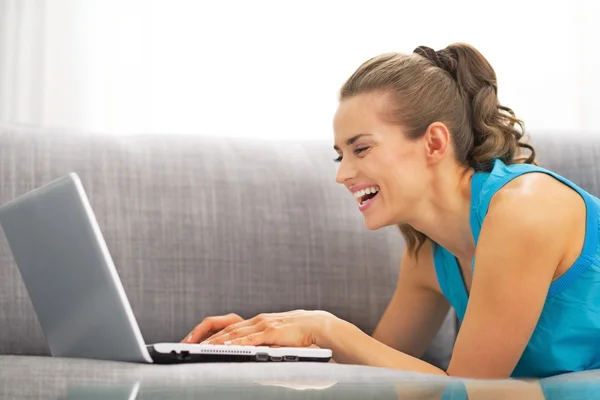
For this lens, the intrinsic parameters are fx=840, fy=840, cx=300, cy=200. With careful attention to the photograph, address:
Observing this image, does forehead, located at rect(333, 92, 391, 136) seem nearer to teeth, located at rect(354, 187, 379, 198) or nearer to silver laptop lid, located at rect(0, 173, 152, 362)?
teeth, located at rect(354, 187, 379, 198)

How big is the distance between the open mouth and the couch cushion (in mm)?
241

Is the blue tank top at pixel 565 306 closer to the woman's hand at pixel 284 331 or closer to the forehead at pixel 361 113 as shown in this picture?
the forehead at pixel 361 113

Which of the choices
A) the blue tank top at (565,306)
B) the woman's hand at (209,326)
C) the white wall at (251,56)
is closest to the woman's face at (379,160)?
the blue tank top at (565,306)

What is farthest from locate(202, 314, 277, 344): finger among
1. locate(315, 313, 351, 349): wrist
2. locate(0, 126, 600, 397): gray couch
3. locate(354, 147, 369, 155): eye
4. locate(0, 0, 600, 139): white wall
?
locate(0, 0, 600, 139): white wall

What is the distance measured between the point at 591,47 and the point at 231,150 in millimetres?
1476

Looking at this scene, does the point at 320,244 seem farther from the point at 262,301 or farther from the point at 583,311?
the point at 583,311

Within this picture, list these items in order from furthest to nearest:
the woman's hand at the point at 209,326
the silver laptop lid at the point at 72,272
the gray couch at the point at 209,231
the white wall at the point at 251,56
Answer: the white wall at the point at 251,56 → the gray couch at the point at 209,231 → the woman's hand at the point at 209,326 → the silver laptop lid at the point at 72,272

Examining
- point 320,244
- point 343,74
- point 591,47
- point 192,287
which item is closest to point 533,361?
point 320,244

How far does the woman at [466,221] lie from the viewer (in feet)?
4.42

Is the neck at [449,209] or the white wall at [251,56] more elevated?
the white wall at [251,56]

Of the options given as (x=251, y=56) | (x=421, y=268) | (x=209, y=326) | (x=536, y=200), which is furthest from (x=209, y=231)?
(x=251, y=56)

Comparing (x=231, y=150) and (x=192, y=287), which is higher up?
(x=231, y=150)

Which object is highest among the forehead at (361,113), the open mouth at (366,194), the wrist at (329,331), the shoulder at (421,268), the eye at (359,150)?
the forehead at (361,113)

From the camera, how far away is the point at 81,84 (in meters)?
2.53
